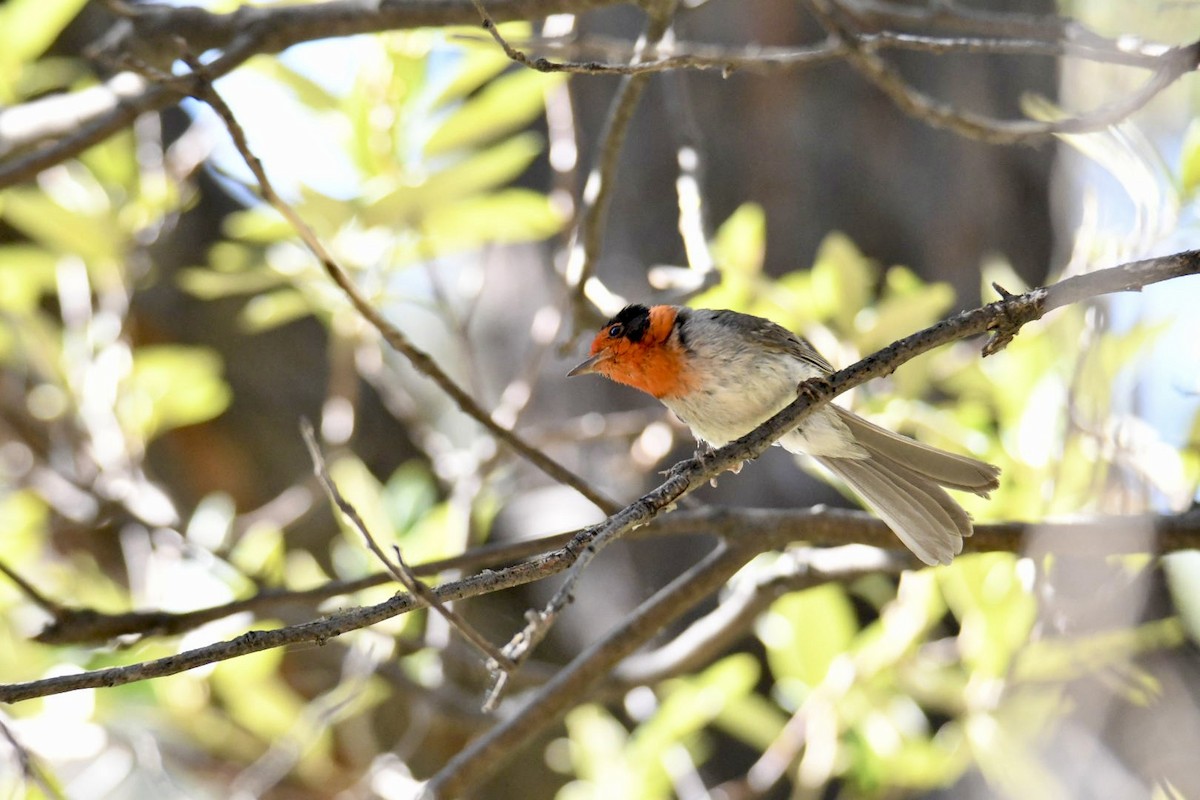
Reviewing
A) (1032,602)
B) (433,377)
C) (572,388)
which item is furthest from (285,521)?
(1032,602)

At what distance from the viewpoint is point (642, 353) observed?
373 centimetres

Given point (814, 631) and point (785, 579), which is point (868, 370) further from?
point (814, 631)

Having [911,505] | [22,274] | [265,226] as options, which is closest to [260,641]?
[911,505]

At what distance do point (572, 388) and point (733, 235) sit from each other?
2311mm

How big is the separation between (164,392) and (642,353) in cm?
181

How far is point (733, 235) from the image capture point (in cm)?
375

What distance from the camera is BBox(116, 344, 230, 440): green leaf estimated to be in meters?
4.13

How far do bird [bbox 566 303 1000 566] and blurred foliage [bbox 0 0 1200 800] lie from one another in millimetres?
121

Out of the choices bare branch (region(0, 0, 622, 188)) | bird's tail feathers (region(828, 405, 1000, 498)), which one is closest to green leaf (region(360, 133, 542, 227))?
bare branch (region(0, 0, 622, 188))

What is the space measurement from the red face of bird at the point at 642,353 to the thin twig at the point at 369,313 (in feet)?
2.89

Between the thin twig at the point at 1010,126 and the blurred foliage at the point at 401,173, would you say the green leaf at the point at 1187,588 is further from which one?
the blurred foliage at the point at 401,173

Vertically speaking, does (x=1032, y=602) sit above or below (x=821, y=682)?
above

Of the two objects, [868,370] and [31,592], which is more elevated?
[868,370]

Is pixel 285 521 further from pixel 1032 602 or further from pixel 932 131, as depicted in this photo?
pixel 932 131
